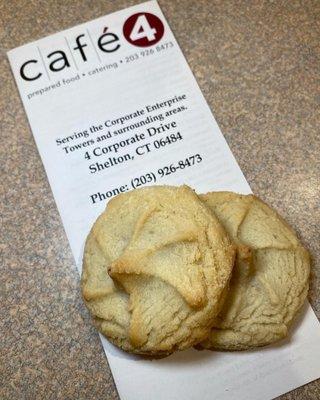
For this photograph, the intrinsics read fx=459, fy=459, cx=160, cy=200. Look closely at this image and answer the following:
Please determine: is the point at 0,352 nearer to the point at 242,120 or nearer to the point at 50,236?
the point at 50,236

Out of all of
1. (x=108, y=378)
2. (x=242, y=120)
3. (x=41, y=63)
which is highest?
(x=41, y=63)

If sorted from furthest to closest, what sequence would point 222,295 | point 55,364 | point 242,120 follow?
point 242,120, point 55,364, point 222,295

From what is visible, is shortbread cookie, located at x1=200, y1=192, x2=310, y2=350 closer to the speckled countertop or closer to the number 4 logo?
the speckled countertop

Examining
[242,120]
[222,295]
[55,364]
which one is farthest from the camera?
[242,120]

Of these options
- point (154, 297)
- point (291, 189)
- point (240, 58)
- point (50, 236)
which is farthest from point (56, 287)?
point (240, 58)

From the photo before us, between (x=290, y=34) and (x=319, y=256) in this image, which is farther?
(x=290, y=34)

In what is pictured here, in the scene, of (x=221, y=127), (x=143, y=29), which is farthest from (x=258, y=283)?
(x=143, y=29)

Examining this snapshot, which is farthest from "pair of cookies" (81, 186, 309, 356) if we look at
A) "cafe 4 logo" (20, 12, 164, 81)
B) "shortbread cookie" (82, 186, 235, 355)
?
"cafe 4 logo" (20, 12, 164, 81)

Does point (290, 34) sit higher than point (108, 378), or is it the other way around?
point (290, 34)

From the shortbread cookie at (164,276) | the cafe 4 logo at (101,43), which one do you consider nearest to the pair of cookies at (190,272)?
the shortbread cookie at (164,276)
